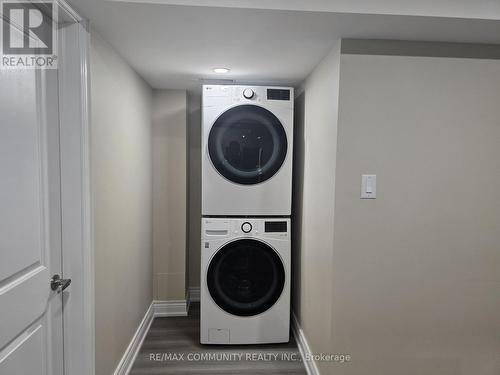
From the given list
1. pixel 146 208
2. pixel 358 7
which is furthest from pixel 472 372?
pixel 146 208

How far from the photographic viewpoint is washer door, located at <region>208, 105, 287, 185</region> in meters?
2.46

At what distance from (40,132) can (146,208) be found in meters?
1.44

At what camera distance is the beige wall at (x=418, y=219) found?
174cm

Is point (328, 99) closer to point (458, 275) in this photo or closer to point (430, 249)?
point (430, 249)

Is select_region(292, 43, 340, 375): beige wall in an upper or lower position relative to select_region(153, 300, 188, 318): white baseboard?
upper

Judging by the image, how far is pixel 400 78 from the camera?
173 centimetres

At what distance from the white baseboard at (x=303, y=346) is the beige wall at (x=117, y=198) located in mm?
1251

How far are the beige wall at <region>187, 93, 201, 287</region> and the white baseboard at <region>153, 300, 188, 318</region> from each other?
1.04ft

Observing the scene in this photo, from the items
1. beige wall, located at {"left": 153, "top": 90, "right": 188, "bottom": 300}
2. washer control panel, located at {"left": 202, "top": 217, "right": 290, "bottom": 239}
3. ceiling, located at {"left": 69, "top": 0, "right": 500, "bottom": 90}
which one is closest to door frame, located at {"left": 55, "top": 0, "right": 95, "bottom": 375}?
ceiling, located at {"left": 69, "top": 0, "right": 500, "bottom": 90}

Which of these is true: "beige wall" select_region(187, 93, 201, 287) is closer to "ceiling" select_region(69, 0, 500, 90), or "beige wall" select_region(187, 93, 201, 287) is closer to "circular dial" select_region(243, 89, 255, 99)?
"circular dial" select_region(243, 89, 255, 99)

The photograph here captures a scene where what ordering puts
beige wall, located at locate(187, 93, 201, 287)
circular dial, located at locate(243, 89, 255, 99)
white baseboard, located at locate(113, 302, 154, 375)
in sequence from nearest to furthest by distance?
white baseboard, located at locate(113, 302, 154, 375), circular dial, located at locate(243, 89, 255, 99), beige wall, located at locate(187, 93, 201, 287)

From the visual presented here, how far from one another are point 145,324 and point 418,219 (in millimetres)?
2246

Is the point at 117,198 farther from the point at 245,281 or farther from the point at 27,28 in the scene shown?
the point at 245,281

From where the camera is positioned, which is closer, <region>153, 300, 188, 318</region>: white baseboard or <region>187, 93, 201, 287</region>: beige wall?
<region>153, 300, 188, 318</region>: white baseboard
